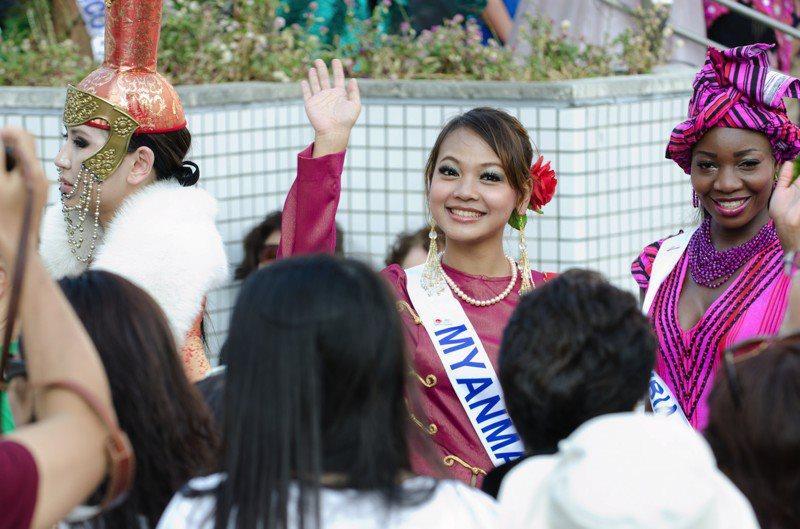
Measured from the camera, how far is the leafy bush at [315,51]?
6664 mm

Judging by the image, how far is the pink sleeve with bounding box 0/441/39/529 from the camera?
6.49 feet

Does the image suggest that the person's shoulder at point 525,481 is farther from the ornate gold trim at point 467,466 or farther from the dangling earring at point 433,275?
the dangling earring at point 433,275

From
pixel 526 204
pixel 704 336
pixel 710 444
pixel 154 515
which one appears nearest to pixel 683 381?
pixel 704 336

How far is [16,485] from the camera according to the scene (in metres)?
1.98

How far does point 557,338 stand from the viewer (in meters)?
2.72

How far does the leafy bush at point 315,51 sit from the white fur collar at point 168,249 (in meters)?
2.48

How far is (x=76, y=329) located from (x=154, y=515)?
66 centimetres

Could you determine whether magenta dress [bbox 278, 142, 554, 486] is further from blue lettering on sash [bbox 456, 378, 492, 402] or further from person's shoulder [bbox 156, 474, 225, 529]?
person's shoulder [bbox 156, 474, 225, 529]

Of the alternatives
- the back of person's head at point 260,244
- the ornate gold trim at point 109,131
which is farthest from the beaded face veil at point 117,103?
the back of person's head at point 260,244

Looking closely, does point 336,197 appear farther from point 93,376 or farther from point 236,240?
point 236,240

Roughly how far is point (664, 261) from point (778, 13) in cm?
494

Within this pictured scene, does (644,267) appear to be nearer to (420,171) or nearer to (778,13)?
(420,171)

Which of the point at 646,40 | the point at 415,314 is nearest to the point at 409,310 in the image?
the point at 415,314

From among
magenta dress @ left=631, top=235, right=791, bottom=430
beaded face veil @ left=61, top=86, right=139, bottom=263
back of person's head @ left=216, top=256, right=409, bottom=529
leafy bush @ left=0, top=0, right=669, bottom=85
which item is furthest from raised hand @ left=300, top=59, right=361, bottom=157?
leafy bush @ left=0, top=0, right=669, bottom=85
